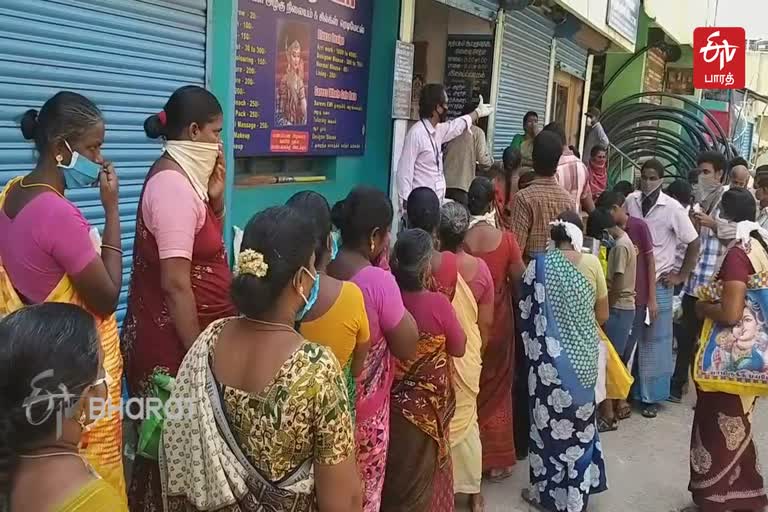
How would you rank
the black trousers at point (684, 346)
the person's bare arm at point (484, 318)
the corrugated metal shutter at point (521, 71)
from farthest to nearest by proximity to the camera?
the corrugated metal shutter at point (521, 71) → the black trousers at point (684, 346) → the person's bare arm at point (484, 318)

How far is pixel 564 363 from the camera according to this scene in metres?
3.61

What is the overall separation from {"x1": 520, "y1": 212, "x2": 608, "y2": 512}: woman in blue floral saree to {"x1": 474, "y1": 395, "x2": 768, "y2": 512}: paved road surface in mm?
291

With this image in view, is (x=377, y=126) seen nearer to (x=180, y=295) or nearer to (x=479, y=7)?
(x=479, y=7)

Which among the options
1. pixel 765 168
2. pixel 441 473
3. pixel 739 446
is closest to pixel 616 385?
pixel 739 446

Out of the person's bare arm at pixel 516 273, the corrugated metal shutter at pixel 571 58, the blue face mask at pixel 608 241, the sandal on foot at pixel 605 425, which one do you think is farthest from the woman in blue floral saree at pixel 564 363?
the corrugated metal shutter at pixel 571 58

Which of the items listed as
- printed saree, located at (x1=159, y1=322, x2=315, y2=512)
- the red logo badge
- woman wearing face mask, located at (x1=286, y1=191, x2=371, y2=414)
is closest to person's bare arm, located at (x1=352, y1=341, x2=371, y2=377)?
woman wearing face mask, located at (x1=286, y1=191, x2=371, y2=414)

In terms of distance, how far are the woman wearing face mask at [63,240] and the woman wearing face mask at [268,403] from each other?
536 mm

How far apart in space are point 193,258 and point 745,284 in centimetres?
258

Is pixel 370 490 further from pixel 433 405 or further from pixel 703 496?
pixel 703 496

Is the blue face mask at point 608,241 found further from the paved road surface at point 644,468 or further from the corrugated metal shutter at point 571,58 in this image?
the corrugated metal shutter at point 571,58

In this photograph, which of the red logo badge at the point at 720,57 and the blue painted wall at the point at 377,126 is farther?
the red logo badge at the point at 720,57

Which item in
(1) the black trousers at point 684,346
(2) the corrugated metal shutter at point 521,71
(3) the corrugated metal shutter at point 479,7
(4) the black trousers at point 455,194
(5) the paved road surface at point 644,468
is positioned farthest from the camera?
(2) the corrugated metal shutter at point 521,71

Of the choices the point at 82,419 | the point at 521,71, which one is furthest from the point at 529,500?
the point at 521,71

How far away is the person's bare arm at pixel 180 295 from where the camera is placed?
248cm
